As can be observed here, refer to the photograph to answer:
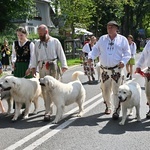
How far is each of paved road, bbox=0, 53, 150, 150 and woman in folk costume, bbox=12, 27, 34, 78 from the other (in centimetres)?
113

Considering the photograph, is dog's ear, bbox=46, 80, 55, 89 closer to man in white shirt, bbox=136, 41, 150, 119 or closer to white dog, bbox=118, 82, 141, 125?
white dog, bbox=118, 82, 141, 125

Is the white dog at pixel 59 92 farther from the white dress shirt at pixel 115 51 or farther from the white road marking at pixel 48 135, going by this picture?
the white dress shirt at pixel 115 51

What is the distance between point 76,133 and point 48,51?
7.05 ft

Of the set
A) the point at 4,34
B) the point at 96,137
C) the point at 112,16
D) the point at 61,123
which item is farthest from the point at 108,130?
the point at 112,16

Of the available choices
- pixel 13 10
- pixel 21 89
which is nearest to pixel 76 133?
pixel 21 89

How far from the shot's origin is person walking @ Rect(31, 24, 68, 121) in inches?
311

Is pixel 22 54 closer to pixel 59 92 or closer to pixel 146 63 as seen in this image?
pixel 59 92

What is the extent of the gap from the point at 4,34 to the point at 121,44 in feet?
68.5

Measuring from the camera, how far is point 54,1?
33.5 m

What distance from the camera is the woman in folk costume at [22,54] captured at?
8164 millimetres

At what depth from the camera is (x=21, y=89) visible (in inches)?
304

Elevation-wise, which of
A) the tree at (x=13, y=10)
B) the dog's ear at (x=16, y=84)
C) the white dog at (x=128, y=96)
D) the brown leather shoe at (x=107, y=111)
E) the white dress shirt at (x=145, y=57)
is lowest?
the brown leather shoe at (x=107, y=111)

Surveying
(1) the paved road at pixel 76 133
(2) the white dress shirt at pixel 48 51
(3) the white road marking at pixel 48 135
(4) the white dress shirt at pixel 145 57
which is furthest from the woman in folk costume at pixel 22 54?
(4) the white dress shirt at pixel 145 57

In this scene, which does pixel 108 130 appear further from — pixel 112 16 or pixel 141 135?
pixel 112 16
